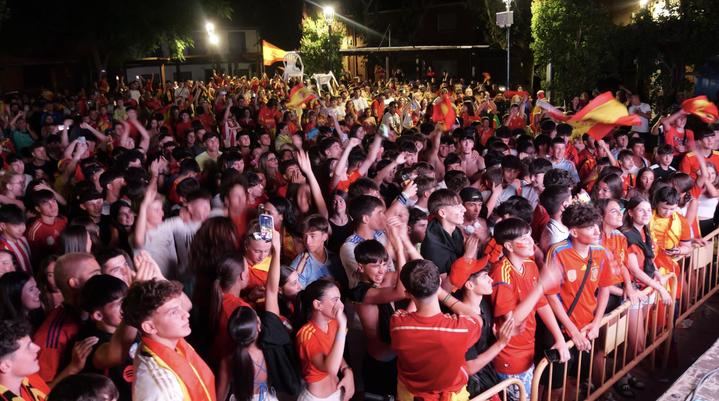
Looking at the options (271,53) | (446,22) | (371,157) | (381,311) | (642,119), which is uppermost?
(446,22)

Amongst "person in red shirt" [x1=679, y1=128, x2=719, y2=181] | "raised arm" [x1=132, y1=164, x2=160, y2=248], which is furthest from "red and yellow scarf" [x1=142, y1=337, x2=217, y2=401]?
"person in red shirt" [x1=679, y1=128, x2=719, y2=181]

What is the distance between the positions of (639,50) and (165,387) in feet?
46.3

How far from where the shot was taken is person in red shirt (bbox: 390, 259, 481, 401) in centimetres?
347

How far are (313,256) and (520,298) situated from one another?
5.29 feet

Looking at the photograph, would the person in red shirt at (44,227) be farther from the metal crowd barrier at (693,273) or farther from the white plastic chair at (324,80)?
the white plastic chair at (324,80)

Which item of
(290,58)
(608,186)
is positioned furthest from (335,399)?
(290,58)

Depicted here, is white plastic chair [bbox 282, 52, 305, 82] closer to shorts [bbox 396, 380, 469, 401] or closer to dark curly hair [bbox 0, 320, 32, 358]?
shorts [bbox 396, 380, 469, 401]

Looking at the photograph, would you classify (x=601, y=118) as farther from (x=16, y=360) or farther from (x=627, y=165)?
(x=16, y=360)

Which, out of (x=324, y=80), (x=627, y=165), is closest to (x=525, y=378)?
(x=627, y=165)

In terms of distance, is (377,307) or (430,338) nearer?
(430,338)

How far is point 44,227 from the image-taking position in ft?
19.2

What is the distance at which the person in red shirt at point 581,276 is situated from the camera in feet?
14.8

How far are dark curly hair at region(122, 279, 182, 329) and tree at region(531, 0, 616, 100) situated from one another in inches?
560

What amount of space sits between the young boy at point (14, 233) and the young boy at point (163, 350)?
2.73 m
